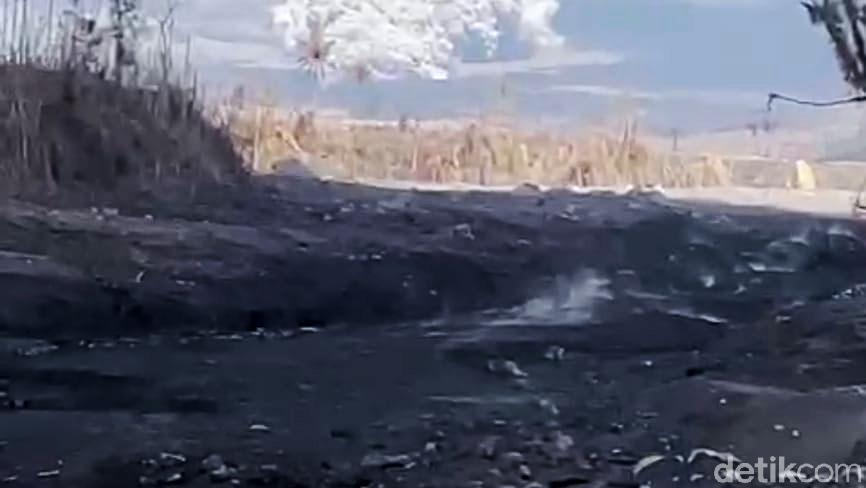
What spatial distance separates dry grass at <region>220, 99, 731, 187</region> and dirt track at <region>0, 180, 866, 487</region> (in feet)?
0.15

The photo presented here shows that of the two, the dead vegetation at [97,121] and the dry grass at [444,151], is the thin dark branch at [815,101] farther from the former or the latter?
the dead vegetation at [97,121]

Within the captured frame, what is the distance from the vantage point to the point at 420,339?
96.5 inches

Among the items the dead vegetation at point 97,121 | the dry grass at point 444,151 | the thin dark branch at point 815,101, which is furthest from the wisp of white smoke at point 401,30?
the thin dark branch at point 815,101

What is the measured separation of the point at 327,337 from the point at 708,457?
914 millimetres

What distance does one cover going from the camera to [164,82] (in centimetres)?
290

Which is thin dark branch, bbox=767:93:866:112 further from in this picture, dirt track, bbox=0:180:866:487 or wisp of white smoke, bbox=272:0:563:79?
wisp of white smoke, bbox=272:0:563:79

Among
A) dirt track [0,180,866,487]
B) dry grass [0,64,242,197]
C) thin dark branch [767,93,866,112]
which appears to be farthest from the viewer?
dry grass [0,64,242,197]

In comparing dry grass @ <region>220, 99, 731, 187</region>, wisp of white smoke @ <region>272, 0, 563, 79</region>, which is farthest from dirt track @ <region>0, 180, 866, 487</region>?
wisp of white smoke @ <region>272, 0, 563, 79</region>

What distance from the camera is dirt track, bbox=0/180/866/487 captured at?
1749mm

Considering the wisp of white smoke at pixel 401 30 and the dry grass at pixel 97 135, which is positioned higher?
the wisp of white smoke at pixel 401 30

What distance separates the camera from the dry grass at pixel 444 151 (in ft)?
9.45

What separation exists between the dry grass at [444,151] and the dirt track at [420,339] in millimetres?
47

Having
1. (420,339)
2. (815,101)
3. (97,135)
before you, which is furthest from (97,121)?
(815,101)

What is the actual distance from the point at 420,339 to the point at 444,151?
0.56m
